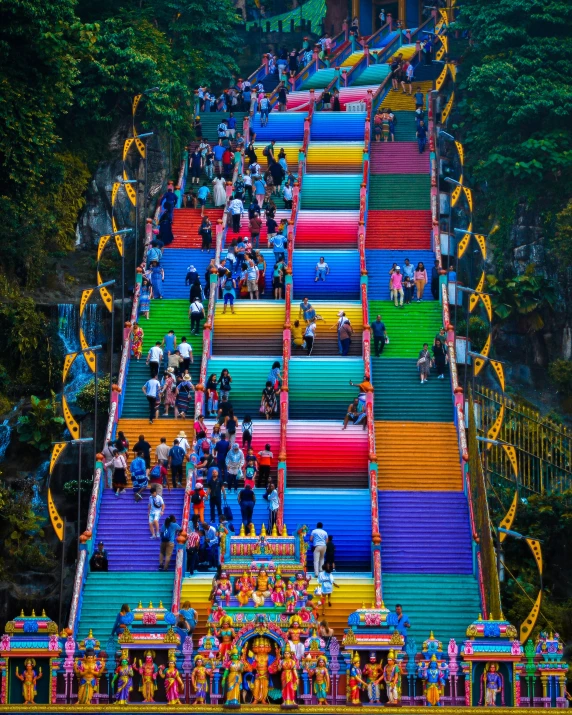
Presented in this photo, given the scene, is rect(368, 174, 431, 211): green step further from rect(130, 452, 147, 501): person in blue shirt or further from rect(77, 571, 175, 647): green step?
rect(77, 571, 175, 647): green step

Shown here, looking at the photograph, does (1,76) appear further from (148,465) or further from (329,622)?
(329,622)

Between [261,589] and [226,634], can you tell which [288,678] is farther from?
[261,589]

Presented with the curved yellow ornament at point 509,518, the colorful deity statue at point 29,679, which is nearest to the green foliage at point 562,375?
the curved yellow ornament at point 509,518

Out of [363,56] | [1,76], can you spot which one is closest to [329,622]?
[1,76]

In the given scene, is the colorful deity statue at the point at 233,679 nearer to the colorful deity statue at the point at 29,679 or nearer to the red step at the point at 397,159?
the colorful deity statue at the point at 29,679

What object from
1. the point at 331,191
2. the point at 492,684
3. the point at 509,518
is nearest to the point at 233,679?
the point at 492,684
